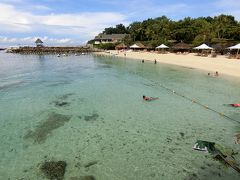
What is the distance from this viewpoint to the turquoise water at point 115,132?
28.1 ft

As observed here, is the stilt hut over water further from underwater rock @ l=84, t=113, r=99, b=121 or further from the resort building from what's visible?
underwater rock @ l=84, t=113, r=99, b=121

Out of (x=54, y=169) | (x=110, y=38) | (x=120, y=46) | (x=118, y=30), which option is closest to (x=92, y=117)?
(x=54, y=169)

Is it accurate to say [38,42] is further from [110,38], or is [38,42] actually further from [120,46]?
[120,46]

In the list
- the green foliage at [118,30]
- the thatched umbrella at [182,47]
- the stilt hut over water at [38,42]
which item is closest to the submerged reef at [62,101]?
the thatched umbrella at [182,47]

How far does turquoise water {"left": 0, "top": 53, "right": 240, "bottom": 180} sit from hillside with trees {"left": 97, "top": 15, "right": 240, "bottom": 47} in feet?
133

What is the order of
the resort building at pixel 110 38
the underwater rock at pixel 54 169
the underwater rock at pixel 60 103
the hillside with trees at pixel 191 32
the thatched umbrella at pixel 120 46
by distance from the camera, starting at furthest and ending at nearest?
the resort building at pixel 110 38 < the thatched umbrella at pixel 120 46 < the hillside with trees at pixel 191 32 < the underwater rock at pixel 60 103 < the underwater rock at pixel 54 169

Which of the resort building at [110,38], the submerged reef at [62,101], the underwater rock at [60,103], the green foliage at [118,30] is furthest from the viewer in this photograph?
the green foliage at [118,30]

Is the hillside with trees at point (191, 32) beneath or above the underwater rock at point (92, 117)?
above

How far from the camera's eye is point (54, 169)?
27.8ft

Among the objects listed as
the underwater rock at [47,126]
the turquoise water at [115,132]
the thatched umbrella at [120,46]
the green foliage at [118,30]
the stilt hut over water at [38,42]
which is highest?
the green foliage at [118,30]

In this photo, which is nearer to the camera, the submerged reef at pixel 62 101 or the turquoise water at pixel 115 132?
the turquoise water at pixel 115 132

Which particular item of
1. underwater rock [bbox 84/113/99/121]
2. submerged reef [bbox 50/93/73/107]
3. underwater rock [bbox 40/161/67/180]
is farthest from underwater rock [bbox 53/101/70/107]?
underwater rock [bbox 40/161/67/180]

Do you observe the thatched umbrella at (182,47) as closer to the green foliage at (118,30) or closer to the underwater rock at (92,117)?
the underwater rock at (92,117)

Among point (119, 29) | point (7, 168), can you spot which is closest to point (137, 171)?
point (7, 168)
